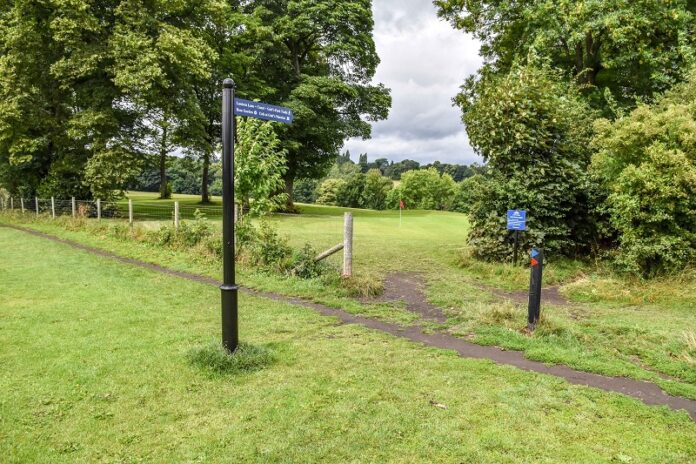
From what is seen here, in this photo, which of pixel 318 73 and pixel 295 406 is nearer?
pixel 295 406

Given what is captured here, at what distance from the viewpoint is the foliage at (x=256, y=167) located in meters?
9.48

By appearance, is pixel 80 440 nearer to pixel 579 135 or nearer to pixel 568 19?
pixel 579 135

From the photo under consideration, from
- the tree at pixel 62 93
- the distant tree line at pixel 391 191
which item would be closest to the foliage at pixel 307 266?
the tree at pixel 62 93

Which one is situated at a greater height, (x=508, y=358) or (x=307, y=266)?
(x=307, y=266)

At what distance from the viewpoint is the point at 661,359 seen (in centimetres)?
549

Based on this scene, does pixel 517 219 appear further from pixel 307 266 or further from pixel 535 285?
pixel 307 266

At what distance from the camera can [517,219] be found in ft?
34.3

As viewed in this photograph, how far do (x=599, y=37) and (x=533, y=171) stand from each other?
7199mm

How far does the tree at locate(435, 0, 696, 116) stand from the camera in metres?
13.4

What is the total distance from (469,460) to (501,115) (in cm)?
1049


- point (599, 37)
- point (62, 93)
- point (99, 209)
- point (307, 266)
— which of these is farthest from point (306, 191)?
point (307, 266)

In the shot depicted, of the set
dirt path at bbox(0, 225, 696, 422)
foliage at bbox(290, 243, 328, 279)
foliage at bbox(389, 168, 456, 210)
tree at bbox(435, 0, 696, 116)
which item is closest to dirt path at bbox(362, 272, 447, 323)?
dirt path at bbox(0, 225, 696, 422)

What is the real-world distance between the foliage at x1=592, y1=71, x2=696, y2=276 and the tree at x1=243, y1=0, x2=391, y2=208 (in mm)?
18850

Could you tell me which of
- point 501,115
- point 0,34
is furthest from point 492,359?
point 0,34
